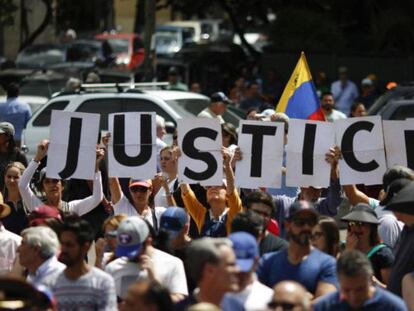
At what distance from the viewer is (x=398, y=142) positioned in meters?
11.4

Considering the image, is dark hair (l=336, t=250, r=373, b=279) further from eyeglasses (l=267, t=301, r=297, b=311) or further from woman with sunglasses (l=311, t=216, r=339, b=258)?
woman with sunglasses (l=311, t=216, r=339, b=258)

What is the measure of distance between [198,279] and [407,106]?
34.0ft

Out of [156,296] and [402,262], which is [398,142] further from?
[156,296]

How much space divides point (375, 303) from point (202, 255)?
911 millimetres

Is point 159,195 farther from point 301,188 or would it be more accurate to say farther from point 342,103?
point 342,103

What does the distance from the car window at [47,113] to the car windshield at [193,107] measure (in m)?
1.42

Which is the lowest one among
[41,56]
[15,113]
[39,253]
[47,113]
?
[41,56]

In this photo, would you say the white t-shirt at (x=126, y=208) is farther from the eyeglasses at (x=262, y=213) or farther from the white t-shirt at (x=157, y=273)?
the white t-shirt at (x=157, y=273)

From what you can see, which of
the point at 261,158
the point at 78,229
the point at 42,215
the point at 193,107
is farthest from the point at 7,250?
the point at 193,107

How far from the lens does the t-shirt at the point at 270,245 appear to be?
885 cm

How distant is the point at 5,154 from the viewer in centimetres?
1320

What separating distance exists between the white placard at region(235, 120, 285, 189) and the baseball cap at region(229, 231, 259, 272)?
359cm

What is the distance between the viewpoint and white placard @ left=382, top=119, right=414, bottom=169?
11.3 m

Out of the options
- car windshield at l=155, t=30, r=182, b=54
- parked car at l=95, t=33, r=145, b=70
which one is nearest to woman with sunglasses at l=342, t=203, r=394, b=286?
parked car at l=95, t=33, r=145, b=70
